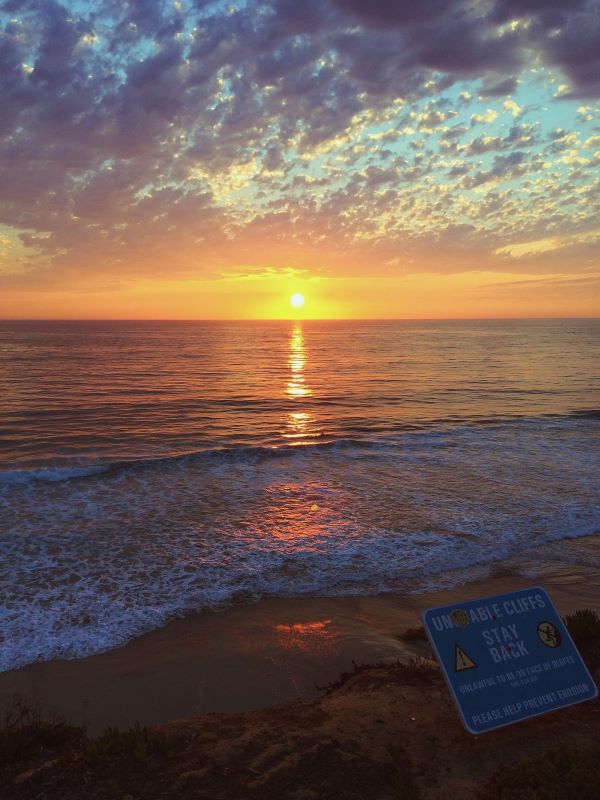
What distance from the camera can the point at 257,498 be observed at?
15.5 meters

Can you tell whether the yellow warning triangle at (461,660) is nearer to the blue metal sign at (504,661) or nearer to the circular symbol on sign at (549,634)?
the blue metal sign at (504,661)

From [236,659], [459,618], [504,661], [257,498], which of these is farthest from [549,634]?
[257,498]

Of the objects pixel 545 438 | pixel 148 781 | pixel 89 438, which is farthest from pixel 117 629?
pixel 545 438

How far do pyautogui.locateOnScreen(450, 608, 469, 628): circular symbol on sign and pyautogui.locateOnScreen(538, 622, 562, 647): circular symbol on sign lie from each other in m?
0.83

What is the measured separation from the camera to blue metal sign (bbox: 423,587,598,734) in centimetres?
501

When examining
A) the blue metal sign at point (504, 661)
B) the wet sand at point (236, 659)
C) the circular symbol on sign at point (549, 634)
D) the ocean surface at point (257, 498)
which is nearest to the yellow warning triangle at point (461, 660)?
the blue metal sign at point (504, 661)

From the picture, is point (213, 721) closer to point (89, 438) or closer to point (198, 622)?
point (198, 622)

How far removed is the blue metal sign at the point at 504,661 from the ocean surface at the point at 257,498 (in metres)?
4.74

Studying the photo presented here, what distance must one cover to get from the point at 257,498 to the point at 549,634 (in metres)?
10.7

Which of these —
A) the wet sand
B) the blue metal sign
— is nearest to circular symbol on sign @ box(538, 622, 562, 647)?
the blue metal sign

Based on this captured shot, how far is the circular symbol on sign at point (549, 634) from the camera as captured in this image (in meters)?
5.43

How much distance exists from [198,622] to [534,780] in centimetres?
574

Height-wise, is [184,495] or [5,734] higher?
[5,734]

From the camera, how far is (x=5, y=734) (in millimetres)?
5449
